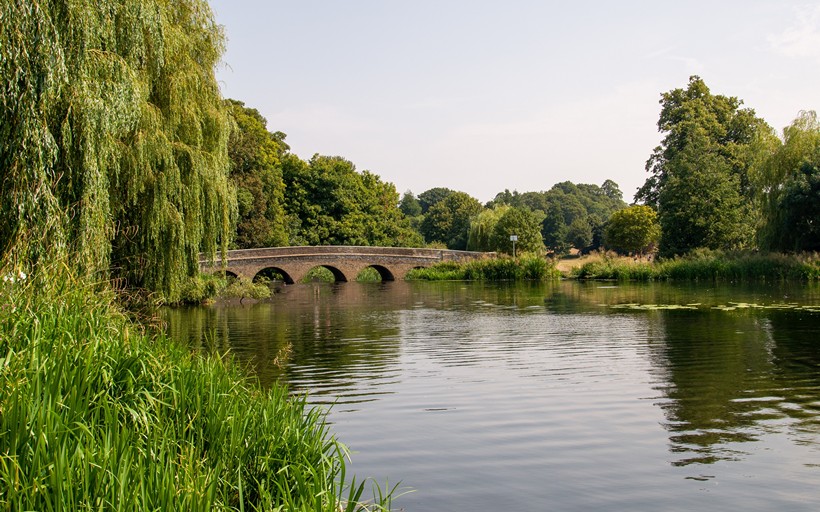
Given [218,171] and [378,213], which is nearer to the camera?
[218,171]

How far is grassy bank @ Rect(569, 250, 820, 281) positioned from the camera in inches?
1203

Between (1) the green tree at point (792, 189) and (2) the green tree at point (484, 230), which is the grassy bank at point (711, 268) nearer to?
(1) the green tree at point (792, 189)

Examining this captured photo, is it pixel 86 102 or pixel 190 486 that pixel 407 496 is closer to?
pixel 190 486

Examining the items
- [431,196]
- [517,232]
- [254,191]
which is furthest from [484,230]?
[431,196]

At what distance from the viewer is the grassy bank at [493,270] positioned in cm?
4166

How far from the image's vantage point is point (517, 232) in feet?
169

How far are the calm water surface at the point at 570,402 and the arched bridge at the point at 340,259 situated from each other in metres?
21.7

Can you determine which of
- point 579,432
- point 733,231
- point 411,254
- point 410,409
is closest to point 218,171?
point 410,409

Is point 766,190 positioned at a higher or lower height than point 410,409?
higher

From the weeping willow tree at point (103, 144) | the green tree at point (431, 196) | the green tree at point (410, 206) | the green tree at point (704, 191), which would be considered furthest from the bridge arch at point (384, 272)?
the green tree at point (431, 196)

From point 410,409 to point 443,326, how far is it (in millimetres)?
9302

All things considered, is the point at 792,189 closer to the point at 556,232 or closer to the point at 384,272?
the point at 384,272

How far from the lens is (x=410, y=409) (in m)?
8.13

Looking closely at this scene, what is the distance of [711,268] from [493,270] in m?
12.7
